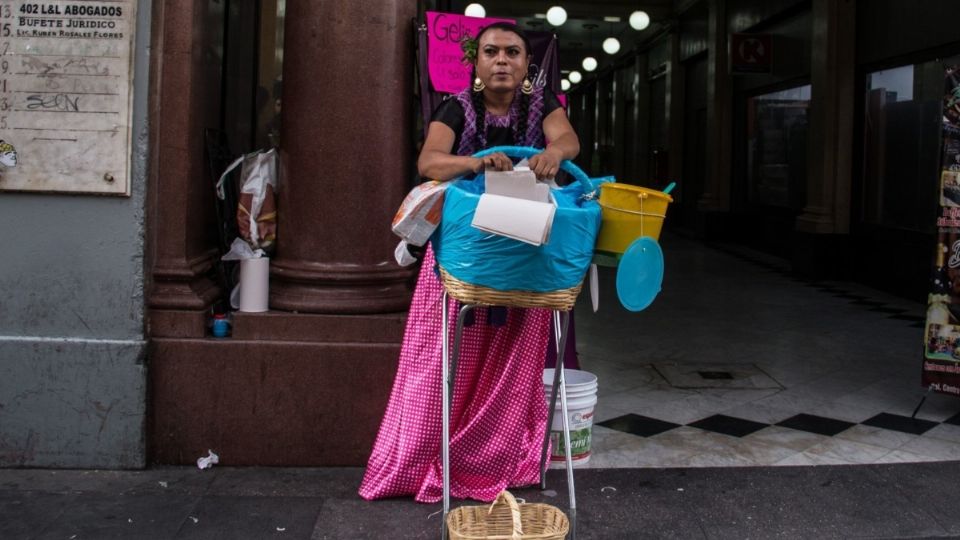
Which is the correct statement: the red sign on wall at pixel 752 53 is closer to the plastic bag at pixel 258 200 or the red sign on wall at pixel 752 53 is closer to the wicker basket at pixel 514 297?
the plastic bag at pixel 258 200

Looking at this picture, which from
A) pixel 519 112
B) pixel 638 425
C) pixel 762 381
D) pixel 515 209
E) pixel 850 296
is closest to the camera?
pixel 515 209

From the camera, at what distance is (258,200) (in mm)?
4484

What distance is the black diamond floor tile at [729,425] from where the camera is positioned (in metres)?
5.04

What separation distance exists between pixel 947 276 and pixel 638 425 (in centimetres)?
182

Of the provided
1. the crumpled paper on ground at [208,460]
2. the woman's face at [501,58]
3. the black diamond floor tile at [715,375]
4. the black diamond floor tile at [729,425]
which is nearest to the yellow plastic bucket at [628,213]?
the woman's face at [501,58]

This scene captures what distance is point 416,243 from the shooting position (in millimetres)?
3051

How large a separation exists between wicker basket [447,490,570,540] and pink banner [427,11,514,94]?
208cm

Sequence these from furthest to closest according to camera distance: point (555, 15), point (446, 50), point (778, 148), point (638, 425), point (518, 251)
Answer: point (555, 15), point (778, 148), point (638, 425), point (446, 50), point (518, 251)

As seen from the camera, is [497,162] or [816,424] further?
[816,424]

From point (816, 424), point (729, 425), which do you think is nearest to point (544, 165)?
point (729, 425)

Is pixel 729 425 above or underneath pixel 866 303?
underneath

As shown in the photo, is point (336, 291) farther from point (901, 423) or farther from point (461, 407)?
point (901, 423)

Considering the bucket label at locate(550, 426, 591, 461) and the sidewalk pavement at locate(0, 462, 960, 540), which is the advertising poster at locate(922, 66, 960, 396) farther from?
the bucket label at locate(550, 426, 591, 461)

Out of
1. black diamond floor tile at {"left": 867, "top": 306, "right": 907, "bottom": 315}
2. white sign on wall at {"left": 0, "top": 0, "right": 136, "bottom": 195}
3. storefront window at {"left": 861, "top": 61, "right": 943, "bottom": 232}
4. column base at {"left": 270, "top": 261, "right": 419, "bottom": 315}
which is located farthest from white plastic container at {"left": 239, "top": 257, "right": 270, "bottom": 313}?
storefront window at {"left": 861, "top": 61, "right": 943, "bottom": 232}
